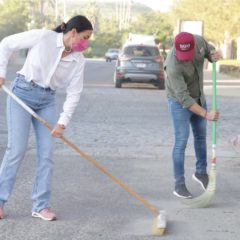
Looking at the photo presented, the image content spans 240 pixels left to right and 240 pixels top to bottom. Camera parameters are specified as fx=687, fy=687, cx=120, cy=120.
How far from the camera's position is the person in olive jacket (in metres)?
6.49

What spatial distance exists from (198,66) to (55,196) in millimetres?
1918

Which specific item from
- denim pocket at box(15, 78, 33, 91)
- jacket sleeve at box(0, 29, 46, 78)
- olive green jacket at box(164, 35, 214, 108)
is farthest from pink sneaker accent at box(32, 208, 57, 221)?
olive green jacket at box(164, 35, 214, 108)

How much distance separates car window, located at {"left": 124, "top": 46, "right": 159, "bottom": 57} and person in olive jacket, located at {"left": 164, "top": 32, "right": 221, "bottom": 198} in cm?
1645

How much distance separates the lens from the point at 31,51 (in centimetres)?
566

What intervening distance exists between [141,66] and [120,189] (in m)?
16.3

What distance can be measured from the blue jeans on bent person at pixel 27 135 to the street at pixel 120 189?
28cm

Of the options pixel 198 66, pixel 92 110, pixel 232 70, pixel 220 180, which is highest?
pixel 198 66

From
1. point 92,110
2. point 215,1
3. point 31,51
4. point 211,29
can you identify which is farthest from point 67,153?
point 211,29

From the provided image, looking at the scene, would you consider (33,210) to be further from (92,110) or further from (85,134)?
A: (92,110)

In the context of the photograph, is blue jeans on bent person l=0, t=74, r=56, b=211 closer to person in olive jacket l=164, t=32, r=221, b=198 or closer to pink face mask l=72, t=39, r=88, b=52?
pink face mask l=72, t=39, r=88, b=52

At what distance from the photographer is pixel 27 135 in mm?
5898

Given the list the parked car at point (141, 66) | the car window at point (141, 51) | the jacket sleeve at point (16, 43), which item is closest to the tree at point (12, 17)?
the car window at point (141, 51)

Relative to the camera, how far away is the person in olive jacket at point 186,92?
6492 millimetres

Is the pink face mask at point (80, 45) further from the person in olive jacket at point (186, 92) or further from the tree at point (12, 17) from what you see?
the tree at point (12, 17)
